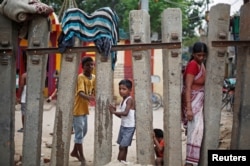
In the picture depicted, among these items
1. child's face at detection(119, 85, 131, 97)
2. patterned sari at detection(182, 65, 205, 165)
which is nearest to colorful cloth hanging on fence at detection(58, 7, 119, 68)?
child's face at detection(119, 85, 131, 97)

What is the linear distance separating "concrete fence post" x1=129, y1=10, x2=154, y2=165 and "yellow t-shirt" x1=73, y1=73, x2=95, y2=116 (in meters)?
1.56

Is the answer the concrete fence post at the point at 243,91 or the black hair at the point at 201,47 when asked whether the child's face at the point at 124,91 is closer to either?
the black hair at the point at 201,47

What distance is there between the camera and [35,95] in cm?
412

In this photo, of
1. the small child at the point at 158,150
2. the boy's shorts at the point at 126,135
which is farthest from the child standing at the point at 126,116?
the small child at the point at 158,150

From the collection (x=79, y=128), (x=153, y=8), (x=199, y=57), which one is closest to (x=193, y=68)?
(x=199, y=57)

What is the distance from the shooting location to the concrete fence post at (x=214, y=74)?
3859mm

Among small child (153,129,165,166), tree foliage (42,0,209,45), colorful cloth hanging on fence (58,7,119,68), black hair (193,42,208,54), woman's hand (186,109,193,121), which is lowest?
small child (153,129,165,166)

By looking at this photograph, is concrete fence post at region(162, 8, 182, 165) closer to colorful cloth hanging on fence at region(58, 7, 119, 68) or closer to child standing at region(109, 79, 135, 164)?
colorful cloth hanging on fence at region(58, 7, 119, 68)

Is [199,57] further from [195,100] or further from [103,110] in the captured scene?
[103,110]

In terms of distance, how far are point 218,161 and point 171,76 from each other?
1007 mm

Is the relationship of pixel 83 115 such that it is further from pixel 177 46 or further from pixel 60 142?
pixel 177 46

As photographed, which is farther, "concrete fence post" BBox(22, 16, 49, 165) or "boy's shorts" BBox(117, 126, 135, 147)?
"boy's shorts" BBox(117, 126, 135, 147)

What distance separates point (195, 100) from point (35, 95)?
1815 mm

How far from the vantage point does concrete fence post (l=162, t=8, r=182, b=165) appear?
12.7 ft
